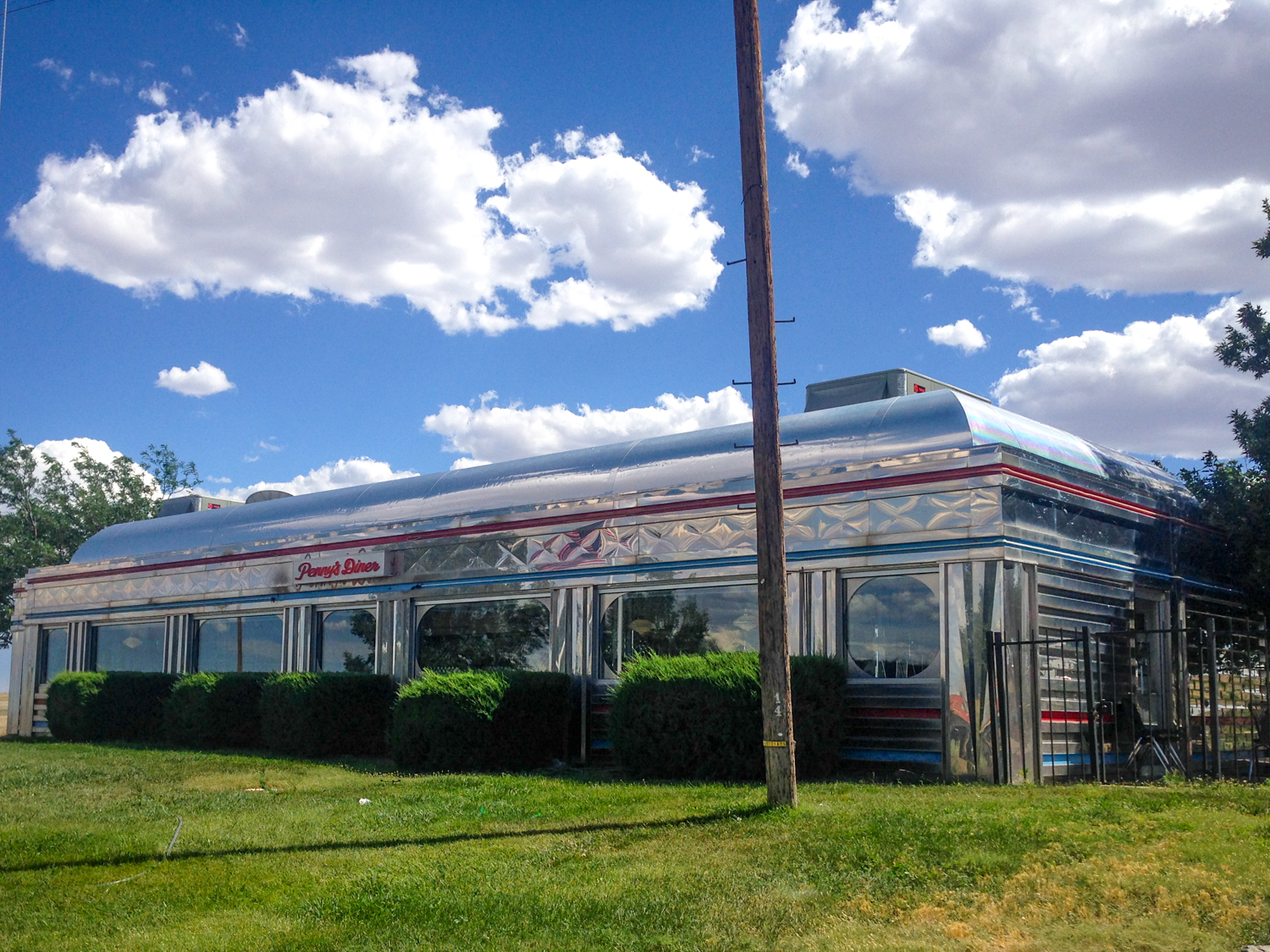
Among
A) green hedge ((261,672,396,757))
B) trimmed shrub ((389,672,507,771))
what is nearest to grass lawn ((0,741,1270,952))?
trimmed shrub ((389,672,507,771))

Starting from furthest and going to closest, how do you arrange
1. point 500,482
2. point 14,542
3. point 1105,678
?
point 14,542 → point 500,482 → point 1105,678

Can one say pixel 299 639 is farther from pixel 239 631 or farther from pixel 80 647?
pixel 80 647

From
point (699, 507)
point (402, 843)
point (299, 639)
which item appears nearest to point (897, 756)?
point (699, 507)

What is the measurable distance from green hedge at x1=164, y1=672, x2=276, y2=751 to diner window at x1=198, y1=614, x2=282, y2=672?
166 centimetres

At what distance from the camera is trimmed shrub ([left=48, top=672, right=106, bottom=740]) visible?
2080 centimetres

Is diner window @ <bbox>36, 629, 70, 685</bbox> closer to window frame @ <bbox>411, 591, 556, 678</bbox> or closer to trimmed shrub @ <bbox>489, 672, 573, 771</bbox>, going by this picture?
window frame @ <bbox>411, 591, 556, 678</bbox>

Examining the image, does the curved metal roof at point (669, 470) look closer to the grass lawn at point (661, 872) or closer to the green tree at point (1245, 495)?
the green tree at point (1245, 495)

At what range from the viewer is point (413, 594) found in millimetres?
17672

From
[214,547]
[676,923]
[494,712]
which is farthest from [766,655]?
[214,547]

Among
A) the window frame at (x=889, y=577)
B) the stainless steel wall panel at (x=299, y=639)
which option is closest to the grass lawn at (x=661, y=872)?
the window frame at (x=889, y=577)

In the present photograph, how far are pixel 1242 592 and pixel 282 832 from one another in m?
12.3

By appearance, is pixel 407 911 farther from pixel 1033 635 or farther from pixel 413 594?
pixel 413 594

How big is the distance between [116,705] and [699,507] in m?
12.1

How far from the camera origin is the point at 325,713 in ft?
53.9
